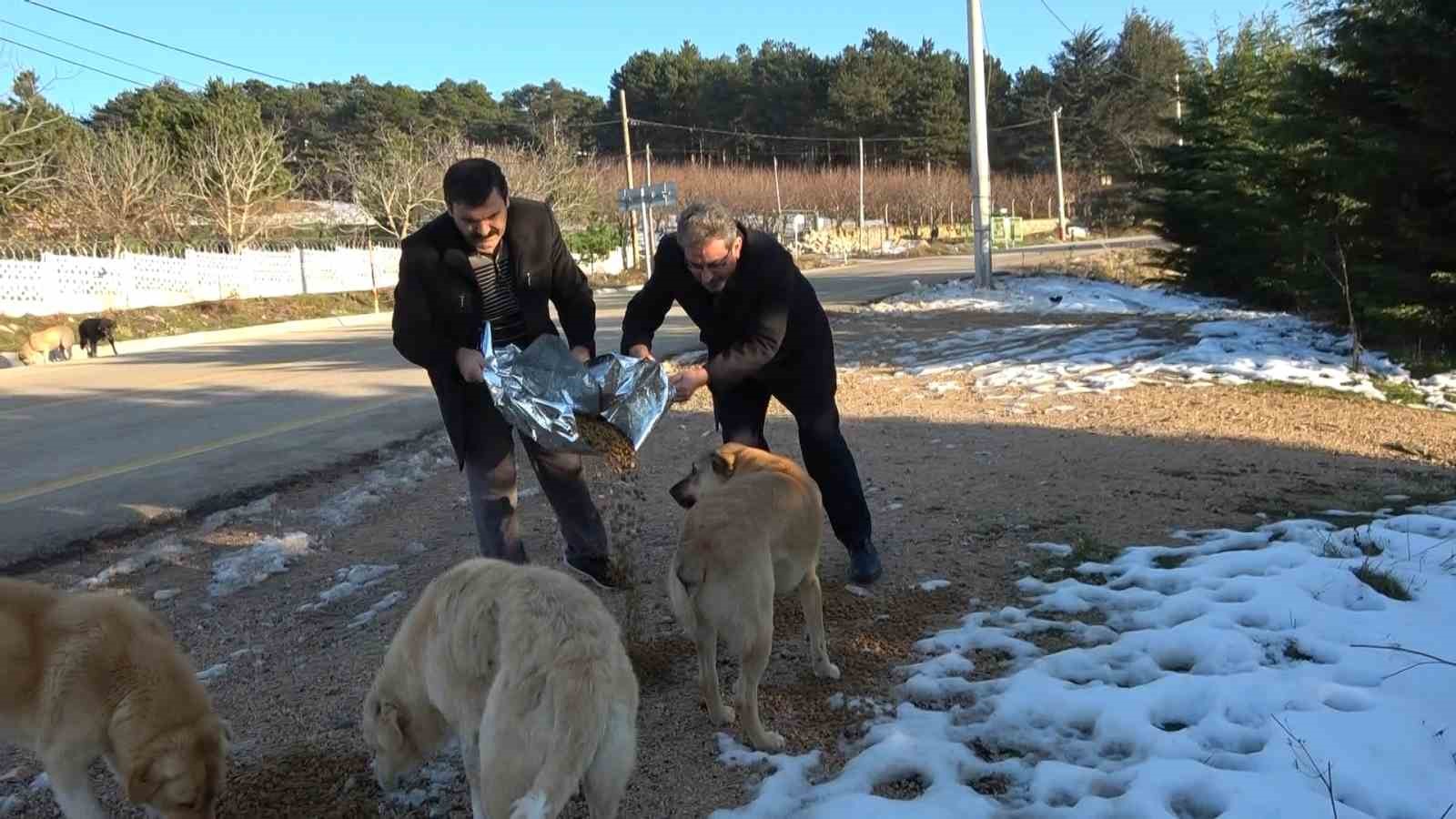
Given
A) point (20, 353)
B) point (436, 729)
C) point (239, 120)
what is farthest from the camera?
point (239, 120)

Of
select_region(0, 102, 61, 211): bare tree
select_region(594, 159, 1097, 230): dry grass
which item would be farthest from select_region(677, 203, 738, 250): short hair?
select_region(594, 159, 1097, 230): dry grass

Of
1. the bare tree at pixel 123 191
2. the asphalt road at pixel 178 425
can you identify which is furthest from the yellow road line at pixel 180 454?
the bare tree at pixel 123 191

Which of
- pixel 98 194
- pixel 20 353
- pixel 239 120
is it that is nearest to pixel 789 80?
pixel 239 120

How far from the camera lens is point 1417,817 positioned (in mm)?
2521

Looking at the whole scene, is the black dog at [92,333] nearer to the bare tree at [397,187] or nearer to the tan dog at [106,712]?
the bare tree at [397,187]

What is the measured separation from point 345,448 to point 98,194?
28.0 meters

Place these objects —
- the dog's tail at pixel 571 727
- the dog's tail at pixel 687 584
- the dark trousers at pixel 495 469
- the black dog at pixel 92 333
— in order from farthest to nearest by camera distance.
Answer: the black dog at pixel 92 333 < the dark trousers at pixel 495 469 < the dog's tail at pixel 687 584 < the dog's tail at pixel 571 727

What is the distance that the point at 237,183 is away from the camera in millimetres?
32219

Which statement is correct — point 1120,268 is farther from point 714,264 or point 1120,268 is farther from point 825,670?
point 825,670

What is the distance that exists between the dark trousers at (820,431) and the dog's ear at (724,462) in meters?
0.67

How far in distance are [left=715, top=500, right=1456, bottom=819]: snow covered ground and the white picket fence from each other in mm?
17780

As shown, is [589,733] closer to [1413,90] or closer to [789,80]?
[1413,90]

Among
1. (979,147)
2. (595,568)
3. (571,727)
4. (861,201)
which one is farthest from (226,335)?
(861,201)

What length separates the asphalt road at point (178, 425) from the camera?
712 centimetres
